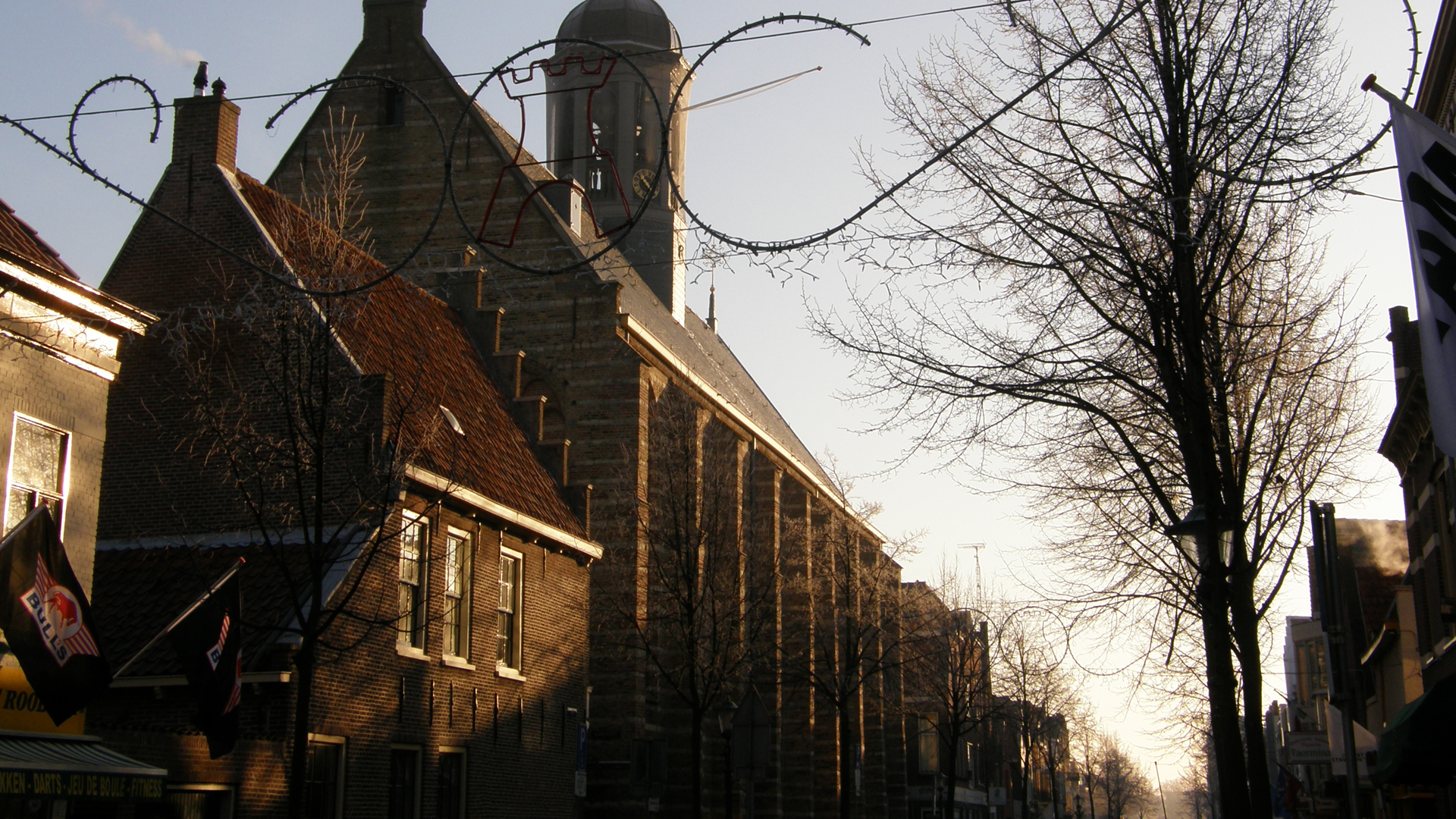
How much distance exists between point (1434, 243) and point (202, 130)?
19.5 metres

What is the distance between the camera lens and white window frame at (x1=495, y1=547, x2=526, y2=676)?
74.6 feet

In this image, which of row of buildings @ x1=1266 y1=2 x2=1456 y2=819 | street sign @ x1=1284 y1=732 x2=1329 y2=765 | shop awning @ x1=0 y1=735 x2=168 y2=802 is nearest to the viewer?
row of buildings @ x1=1266 y1=2 x2=1456 y2=819

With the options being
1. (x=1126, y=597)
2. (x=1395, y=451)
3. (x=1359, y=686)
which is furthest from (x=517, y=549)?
(x=1359, y=686)

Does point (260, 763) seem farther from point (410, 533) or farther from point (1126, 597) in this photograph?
point (1126, 597)

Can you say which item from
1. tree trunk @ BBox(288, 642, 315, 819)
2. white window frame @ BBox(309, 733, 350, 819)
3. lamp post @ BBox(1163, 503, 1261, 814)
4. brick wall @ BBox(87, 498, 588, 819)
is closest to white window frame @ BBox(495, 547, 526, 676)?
brick wall @ BBox(87, 498, 588, 819)

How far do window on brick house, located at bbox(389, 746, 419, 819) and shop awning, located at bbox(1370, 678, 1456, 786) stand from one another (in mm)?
13668

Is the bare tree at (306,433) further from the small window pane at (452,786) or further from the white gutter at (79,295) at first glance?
the small window pane at (452,786)

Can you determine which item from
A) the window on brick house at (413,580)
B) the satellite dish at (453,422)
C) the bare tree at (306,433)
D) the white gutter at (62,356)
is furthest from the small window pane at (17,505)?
the satellite dish at (453,422)

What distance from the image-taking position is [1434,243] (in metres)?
7.72

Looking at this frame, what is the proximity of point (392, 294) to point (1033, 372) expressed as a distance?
16065mm

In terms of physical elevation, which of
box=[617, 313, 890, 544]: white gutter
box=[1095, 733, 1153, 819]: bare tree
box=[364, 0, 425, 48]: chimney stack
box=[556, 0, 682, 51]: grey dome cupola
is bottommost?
box=[1095, 733, 1153, 819]: bare tree

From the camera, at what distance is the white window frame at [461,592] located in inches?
832

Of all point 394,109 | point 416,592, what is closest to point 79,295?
point 416,592

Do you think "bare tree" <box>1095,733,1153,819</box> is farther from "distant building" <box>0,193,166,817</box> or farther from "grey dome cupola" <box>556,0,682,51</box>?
"distant building" <box>0,193,166,817</box>
